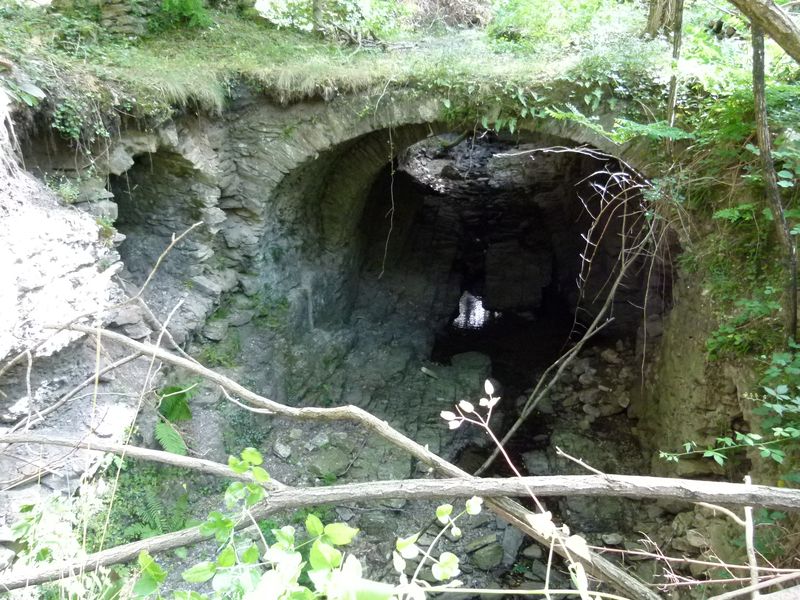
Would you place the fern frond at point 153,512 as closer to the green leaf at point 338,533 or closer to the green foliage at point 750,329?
the green leaf at point 338,533

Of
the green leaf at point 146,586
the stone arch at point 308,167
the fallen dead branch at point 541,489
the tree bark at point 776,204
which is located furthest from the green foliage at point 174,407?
the tree bark at point 776,204

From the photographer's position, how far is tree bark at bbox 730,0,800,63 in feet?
7.93

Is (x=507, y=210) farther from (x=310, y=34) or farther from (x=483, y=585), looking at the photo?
(x=483, y=585)

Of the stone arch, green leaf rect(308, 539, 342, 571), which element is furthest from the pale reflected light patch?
green leaf rect(308, 539, 342, 571)

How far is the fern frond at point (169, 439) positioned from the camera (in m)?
4.34

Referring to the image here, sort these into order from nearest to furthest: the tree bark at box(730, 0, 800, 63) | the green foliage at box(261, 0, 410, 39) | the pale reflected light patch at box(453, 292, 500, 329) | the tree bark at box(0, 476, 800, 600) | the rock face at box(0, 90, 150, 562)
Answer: the tree bark at box(0, 476, 800, 600) < the tree bark at box(730, 0, 800, 63) < the rock face at box(0, 90, 150, 562) < the green foliage at box(261, 0, 410, 39) < the pale reflected light patch at box(453, 292, 500, 329)

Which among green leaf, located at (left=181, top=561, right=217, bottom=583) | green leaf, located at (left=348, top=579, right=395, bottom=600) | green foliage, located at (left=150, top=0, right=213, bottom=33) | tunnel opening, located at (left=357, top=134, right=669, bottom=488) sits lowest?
tunnel opening, located at (left=357, top=134, right=669, bottom=488)

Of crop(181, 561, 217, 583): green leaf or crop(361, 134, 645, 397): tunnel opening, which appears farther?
crop(361, 134, 645, 397): tunnel opening

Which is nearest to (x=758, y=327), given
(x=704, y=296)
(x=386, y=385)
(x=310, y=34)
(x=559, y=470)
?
(x=704, y=296)

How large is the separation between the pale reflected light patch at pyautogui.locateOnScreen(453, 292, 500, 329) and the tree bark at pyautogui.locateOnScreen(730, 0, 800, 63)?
6463 mm

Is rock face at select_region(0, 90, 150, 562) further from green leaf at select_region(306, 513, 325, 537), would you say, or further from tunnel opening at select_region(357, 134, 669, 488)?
tunnel opening at select_region(357, 134, 669, 488)

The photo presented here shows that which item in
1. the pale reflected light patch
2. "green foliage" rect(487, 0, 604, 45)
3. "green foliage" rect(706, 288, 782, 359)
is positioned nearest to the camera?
"green foliage" rect(706, 288, 782, 359)

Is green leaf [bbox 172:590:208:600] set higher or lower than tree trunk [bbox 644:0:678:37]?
lower

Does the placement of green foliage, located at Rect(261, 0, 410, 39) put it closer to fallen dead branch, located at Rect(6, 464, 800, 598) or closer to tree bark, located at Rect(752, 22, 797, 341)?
tree bark, located at Rect(752, 22, 797, 341)
